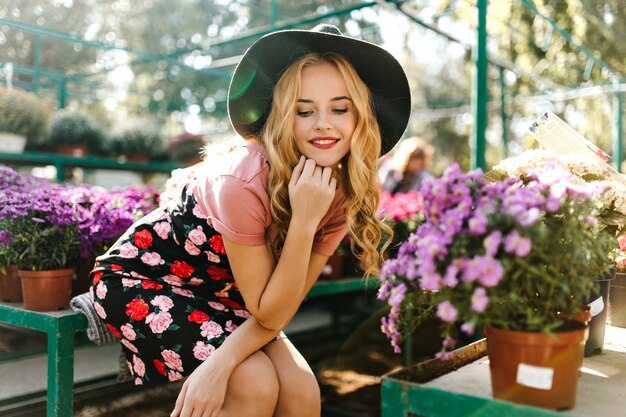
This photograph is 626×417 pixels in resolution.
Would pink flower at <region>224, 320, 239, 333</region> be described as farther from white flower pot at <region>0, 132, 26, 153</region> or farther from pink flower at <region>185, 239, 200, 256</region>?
white flower pot at <region>0, 132, 26, 153</region>

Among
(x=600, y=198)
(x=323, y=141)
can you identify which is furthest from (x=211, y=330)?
(x=600, y=198)

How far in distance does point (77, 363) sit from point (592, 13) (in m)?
5.64

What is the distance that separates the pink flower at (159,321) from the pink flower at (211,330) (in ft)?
0.32

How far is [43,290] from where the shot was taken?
1.99 m

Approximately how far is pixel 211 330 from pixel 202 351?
65 millimetres

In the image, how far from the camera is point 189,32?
18516 millimetres

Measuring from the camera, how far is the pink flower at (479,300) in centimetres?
93

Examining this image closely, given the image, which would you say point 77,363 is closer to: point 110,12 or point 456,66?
point 110,12

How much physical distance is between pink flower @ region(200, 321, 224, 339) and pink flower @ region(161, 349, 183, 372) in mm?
99

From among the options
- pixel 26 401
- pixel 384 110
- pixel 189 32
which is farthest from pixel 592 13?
pixel 189 32

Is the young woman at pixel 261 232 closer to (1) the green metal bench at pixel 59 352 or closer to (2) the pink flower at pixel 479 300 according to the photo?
(1) the green metal bench at pixel 59 352

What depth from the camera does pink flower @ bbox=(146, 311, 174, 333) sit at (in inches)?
64.5

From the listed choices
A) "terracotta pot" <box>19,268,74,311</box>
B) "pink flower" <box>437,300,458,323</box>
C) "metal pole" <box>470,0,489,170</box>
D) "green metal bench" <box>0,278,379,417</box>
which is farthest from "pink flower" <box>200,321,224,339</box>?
"metal pole" <box>470,0,489,170</box>

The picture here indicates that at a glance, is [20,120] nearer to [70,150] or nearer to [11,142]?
[11,142]
